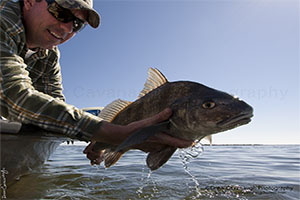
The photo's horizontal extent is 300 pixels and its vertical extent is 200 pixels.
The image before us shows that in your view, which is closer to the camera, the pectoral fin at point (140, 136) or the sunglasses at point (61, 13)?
the pectoral fin at point (140, 136)

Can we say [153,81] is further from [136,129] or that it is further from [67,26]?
[67,26]

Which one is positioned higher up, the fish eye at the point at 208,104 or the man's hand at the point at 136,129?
the fish eye at the point at 208,104

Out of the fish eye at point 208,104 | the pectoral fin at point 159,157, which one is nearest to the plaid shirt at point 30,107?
the pectoral fin at point 159,157

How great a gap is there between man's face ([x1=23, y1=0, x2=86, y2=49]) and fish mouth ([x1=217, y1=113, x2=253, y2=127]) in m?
1.95

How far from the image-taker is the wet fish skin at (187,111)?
1862mm

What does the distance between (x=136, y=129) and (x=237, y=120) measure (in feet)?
2.88

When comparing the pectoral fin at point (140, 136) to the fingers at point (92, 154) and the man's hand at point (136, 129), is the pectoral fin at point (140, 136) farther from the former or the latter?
the fingers at point (92, 154)

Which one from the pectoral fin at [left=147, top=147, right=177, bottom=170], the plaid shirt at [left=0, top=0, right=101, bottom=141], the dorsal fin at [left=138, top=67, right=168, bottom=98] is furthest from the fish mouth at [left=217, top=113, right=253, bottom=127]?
the plaid shirt at [left=0, top=0, right=101, bottom=141]

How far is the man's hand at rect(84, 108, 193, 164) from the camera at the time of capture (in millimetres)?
1634

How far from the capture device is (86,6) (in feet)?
7.53

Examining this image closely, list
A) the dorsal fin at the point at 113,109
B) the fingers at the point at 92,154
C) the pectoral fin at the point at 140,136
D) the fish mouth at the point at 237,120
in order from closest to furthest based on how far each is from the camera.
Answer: the pectoral fin at the point at 140,136
the fish mouth at the point at 237,120
the fingers at the point at 92,154
the dorsal fin at the point at 113,109

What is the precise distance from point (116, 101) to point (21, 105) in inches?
49.3

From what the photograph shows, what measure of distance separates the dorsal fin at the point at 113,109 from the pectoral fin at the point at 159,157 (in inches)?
30.7

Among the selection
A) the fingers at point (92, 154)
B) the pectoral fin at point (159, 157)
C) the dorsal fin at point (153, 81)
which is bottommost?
the fingers at point (92, 154)
